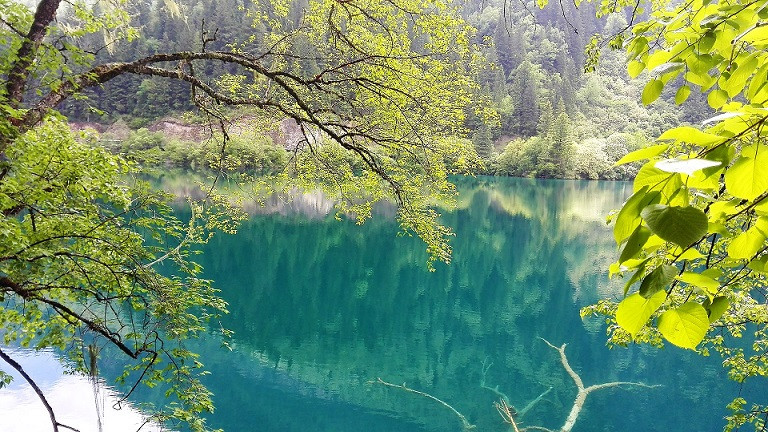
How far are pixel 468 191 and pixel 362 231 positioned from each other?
24.5m

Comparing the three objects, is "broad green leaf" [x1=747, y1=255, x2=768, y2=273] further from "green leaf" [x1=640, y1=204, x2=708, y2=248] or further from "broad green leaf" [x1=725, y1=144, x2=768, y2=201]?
"green leaf" [x1=640, y1=204, x2=708, y2=248]

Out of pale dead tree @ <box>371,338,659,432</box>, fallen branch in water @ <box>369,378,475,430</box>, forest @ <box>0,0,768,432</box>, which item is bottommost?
fallen branch in water @ <box>369,378,475,430</box>

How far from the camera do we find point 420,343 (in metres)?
13.7

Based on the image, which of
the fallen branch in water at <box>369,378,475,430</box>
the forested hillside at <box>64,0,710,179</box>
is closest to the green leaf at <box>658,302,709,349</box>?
the fallen branch in water at <box>369,378,475,430</box>

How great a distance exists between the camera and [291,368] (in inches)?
474

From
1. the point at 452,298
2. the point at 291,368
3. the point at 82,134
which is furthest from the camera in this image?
the point at 452,298

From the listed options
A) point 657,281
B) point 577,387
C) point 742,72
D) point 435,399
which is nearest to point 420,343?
point 435,399

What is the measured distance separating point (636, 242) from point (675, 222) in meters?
0.09

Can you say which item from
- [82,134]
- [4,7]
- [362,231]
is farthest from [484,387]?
[362,231]

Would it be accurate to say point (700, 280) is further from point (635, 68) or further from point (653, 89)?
point (635, 68)

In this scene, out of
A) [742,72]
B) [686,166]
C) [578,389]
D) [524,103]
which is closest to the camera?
[686,166]

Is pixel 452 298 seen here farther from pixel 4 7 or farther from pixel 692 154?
pixel 692 154

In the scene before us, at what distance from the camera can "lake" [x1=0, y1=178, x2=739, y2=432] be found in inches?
396

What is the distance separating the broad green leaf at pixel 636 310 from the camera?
0.72 m
